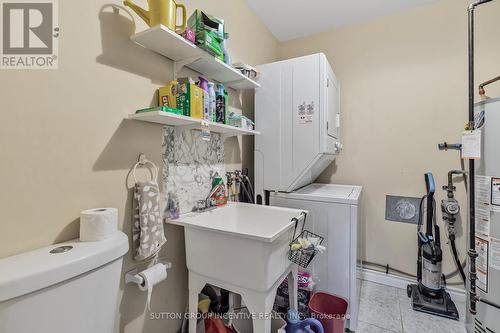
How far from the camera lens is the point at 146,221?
1.12 metres

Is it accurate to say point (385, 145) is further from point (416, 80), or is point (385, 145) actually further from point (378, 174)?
point (416, 80)

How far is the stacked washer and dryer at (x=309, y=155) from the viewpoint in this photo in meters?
1.68

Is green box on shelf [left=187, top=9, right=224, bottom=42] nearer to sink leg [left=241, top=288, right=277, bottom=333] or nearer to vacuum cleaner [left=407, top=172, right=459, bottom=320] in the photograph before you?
sink leg [left=241, top=288, right=277, bottom=333]

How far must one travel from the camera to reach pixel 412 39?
88.7 inches

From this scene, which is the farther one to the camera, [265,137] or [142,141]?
[265,137]

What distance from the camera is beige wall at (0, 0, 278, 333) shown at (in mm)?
804

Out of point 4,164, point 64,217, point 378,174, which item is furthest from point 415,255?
point 4,164

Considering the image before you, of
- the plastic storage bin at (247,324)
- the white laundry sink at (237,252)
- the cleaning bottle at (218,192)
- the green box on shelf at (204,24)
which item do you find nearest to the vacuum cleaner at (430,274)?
the plastic storage bin at (247,324)

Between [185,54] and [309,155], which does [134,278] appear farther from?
[309,155]

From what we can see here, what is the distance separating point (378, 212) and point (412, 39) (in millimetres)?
1783

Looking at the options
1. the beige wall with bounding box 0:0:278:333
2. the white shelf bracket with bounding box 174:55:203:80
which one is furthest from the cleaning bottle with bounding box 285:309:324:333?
the white shelf bracket with bounding box 174:55:203:80

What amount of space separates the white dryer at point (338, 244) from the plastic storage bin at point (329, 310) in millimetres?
54

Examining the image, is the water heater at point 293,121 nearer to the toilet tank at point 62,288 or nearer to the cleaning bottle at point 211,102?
the cleaning bottle at point 211,102

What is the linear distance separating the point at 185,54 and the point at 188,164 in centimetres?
68
